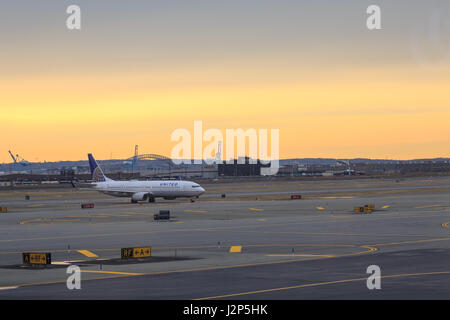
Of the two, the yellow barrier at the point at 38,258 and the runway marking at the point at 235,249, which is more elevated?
the yellow barrier at the point at 38,258

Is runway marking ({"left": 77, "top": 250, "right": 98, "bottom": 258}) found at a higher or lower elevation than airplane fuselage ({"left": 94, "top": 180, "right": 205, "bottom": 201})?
lower

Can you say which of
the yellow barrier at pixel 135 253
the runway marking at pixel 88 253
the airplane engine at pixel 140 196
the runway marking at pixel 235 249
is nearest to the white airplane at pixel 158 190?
the airplane engine at pixel 140 196

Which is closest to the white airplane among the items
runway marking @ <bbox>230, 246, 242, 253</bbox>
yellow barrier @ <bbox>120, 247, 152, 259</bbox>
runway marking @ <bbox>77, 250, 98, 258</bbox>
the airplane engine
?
the airplane engine

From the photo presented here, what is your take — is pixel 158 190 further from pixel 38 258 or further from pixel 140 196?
pixel 38 258

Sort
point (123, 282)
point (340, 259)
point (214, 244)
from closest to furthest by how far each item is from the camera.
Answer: point (123, 282) → point (340, 259) → point (214, 244)

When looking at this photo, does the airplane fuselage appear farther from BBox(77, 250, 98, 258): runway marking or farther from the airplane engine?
BBox(77, 250, 98, 258): runway marking

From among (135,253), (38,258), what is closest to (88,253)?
(135,253)

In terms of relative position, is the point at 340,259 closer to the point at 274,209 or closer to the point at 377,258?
the point at 377,258

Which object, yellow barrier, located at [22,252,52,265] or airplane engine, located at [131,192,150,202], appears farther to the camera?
airplane engine, located at [131,192,150,202]

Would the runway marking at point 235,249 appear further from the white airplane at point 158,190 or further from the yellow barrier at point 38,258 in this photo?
the white airplane at point 158,190
